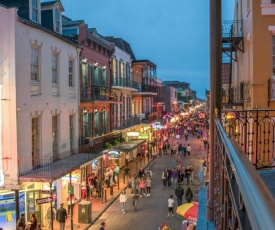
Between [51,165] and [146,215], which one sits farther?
[146,215]

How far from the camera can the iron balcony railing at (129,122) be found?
34.7 m

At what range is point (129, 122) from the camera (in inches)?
1505

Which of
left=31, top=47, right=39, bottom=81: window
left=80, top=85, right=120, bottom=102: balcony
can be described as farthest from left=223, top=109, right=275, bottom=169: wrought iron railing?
left=80, top=85, right=120, bottom=102: balcony

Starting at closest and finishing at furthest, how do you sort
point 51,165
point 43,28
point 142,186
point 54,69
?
1. point 43,28
2. point 51,165
3. point 54,69
4. point 142,186

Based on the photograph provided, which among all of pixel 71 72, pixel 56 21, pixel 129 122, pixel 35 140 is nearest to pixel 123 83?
pixel 129 122

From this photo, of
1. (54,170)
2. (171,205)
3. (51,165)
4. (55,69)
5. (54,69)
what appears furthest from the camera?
(55,69)

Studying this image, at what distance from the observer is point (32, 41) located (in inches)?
690

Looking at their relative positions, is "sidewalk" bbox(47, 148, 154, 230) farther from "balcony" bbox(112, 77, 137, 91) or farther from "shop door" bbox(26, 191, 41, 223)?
"balcony" bbox(112, 77, 137, 91)

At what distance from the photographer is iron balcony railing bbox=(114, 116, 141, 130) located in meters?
34.7

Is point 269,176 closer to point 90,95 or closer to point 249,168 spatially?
point 249,168

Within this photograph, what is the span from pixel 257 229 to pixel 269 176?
5.58 meters

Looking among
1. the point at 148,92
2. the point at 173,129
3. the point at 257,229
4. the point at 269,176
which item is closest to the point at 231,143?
the point at 257,229

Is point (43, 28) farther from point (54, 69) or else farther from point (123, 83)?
point (123, 83)

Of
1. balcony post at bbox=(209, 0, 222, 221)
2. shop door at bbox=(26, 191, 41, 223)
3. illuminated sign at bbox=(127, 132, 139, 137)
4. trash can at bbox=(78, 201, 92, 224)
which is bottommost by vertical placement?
trash can at bbox=(78, 201, 92, 224)
